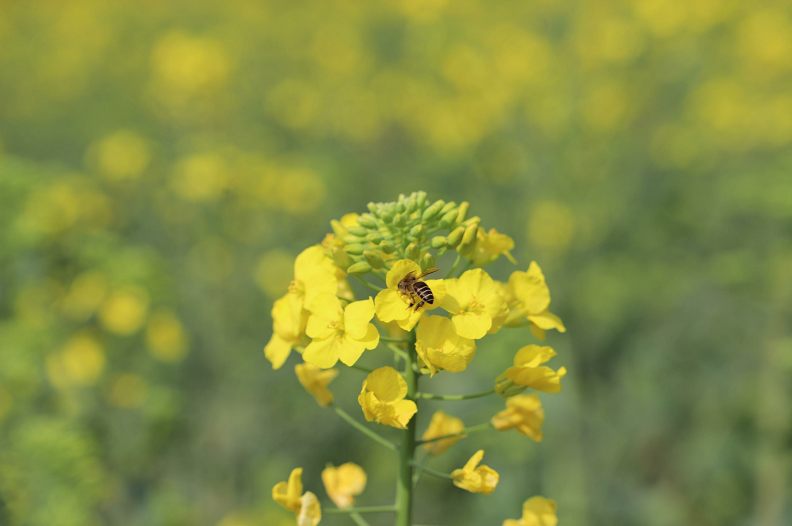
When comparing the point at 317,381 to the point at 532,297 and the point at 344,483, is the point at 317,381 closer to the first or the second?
the point at 344,483

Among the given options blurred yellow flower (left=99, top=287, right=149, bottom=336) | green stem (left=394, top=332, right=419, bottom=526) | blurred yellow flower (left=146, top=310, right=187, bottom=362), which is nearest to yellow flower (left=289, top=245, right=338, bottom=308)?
green stem (left=394, top=332, right=419, bottom=526)

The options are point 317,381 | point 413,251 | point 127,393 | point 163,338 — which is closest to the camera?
point 413,251

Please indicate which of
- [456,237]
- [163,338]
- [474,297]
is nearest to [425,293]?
[474,297]

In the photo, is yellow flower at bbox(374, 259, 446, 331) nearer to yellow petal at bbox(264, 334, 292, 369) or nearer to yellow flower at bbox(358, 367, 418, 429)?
yellow flower at bbox(358, 367, 418, 429)

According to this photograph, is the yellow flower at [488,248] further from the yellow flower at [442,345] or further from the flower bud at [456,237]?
the yellow flower at [442,345]

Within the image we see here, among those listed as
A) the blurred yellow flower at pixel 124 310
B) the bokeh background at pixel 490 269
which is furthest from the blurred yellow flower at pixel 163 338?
the blurred yellow flower at pixel 124 310
